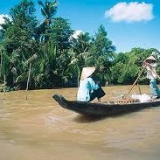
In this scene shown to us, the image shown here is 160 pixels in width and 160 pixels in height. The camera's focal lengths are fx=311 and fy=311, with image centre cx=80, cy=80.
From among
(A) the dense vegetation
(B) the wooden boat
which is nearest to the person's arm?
(B) the wooden boat

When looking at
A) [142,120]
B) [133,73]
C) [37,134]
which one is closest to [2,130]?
[37,134]

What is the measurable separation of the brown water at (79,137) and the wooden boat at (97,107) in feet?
0.61

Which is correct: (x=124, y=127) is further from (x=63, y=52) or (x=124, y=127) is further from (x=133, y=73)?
(x=133, y=73)

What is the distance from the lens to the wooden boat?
6500 millimetres

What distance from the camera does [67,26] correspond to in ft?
91.8

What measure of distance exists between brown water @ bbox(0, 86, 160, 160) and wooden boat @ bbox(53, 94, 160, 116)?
7.3 inches

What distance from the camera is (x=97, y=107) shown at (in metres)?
7.06

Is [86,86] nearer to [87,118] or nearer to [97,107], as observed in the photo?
[97,107]

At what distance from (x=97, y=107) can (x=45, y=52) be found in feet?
57.4

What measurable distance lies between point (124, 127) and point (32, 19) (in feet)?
68.9

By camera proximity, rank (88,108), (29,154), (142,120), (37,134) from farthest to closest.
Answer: (142,120) → (88,108) → (37,134) → (29,154)

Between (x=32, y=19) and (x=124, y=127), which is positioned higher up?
(x=32, y=19)

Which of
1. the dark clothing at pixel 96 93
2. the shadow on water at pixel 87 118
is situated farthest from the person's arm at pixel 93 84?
the shadow on water at pixel 87 118

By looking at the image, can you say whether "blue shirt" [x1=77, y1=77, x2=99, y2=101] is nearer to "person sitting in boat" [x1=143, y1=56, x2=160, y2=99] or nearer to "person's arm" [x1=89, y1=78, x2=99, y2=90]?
"person's arm" [x1=89, y1=78, x2=99, y2=90]
